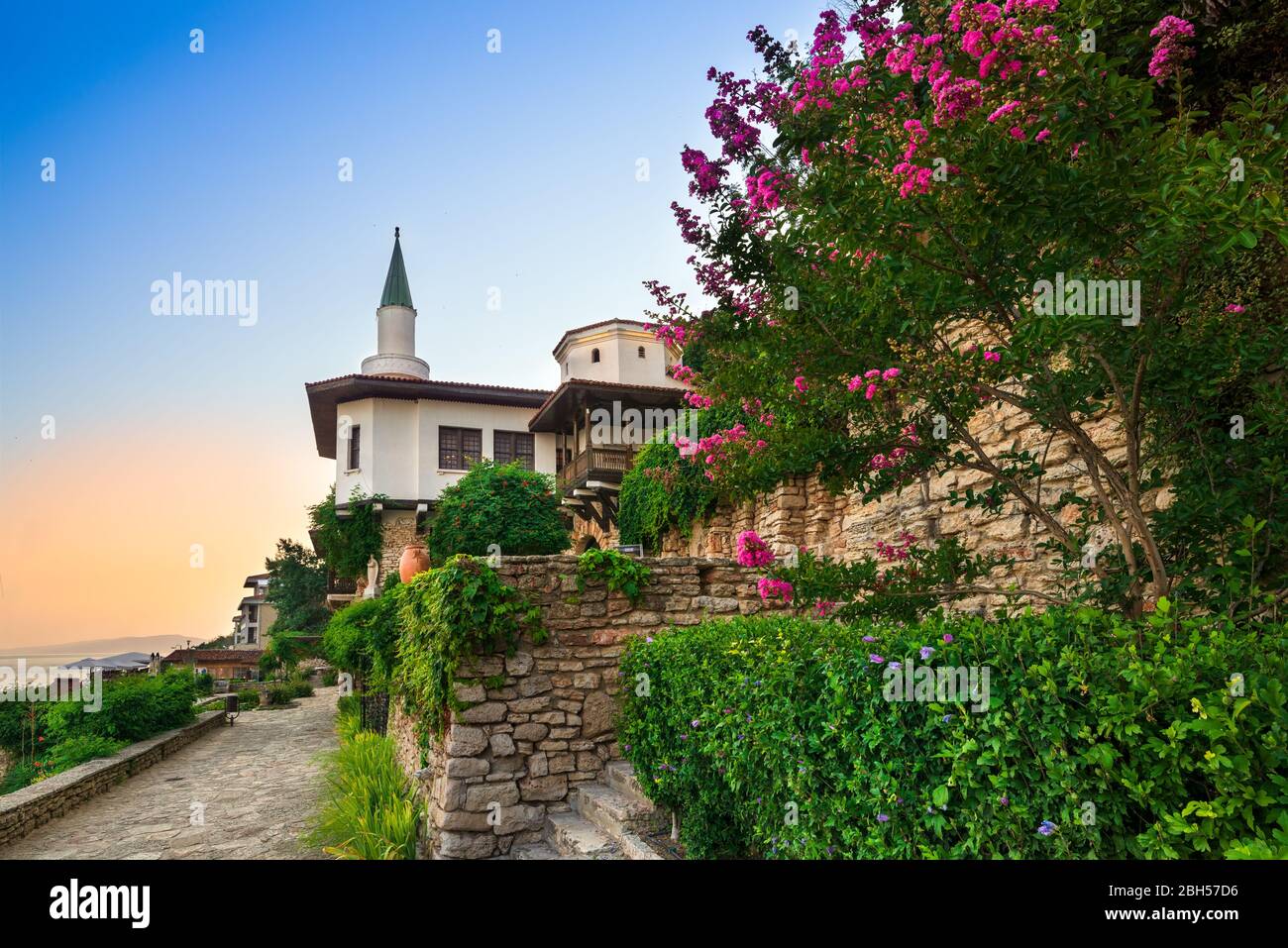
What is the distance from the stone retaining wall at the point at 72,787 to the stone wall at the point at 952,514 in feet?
28.0

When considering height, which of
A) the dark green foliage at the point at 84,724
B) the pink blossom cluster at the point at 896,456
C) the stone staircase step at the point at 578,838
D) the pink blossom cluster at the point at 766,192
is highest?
the pink blossom cluster at the point at 766,192

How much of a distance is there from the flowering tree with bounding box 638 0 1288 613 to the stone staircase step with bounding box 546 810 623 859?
8.50 feet

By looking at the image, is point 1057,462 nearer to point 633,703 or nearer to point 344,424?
point 633,703

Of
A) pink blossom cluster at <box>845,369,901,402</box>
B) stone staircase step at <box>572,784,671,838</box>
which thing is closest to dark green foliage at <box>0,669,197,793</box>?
stone staircase step at <box>572,784,671,838</box>

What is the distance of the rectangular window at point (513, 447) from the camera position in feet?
73.7

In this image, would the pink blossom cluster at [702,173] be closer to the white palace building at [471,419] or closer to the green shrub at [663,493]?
the green shrub at [663,493]

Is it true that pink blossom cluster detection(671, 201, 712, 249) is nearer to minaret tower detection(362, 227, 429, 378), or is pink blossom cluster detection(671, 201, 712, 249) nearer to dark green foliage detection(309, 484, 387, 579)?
dark green foliage detection(309, 484, 387, 579)

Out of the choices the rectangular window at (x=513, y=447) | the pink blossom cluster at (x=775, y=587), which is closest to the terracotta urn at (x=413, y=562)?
the pink blossom cluster at (x=775, y=587)

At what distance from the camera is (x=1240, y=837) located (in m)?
A: 1.73

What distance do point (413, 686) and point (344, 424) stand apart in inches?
633

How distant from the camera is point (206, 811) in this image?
27.5 feet

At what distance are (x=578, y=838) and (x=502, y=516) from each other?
1009 cm

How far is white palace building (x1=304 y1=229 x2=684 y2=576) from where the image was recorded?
1947 cm

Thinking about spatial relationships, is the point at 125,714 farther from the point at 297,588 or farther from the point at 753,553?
the point at 297,588
